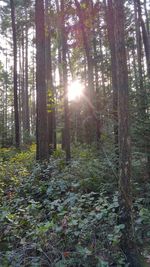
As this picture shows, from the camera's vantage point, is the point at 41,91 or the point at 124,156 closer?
the point at 124,156

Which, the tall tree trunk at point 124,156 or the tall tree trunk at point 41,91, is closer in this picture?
the tall tree trunk at point 124,156

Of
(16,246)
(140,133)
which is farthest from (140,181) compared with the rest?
(16,246)

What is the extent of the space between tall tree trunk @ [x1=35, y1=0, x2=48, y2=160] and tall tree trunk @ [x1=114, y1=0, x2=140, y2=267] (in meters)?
5.39

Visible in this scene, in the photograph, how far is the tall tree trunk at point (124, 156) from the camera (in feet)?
12.3

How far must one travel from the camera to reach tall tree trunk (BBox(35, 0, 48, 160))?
9.16 m

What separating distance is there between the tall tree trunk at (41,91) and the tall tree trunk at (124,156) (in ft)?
17.7

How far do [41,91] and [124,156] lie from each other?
19.0 ft

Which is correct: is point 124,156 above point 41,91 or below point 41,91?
below

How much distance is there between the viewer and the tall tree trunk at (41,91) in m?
9.16

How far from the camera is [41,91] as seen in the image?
30.1 feet

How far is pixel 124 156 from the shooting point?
153 inches

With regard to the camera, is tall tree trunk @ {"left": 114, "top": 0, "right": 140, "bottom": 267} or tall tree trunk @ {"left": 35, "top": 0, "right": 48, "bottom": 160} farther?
tall tree trunk @ {"left": 35, "top": 0, "right": 48, "bottom": 160}

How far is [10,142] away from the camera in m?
20.4

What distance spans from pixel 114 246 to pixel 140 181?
3764 mm
